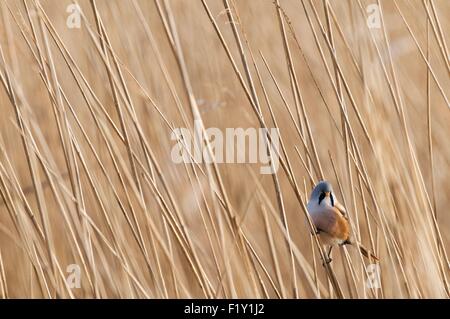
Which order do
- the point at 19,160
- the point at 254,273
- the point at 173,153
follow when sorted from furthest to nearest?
the point at 19,160 → the point at 173,153 → the point at 254,273

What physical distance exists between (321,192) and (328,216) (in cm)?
5

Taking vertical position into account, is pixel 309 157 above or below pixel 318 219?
above

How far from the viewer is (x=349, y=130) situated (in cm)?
137

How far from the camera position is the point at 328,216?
1.36 m

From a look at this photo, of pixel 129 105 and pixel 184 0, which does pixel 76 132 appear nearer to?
pixel 184 0

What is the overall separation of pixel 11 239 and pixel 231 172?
0.50 m

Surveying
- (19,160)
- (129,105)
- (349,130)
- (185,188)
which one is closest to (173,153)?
(185,188)

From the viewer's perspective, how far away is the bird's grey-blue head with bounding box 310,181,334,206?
133cm
